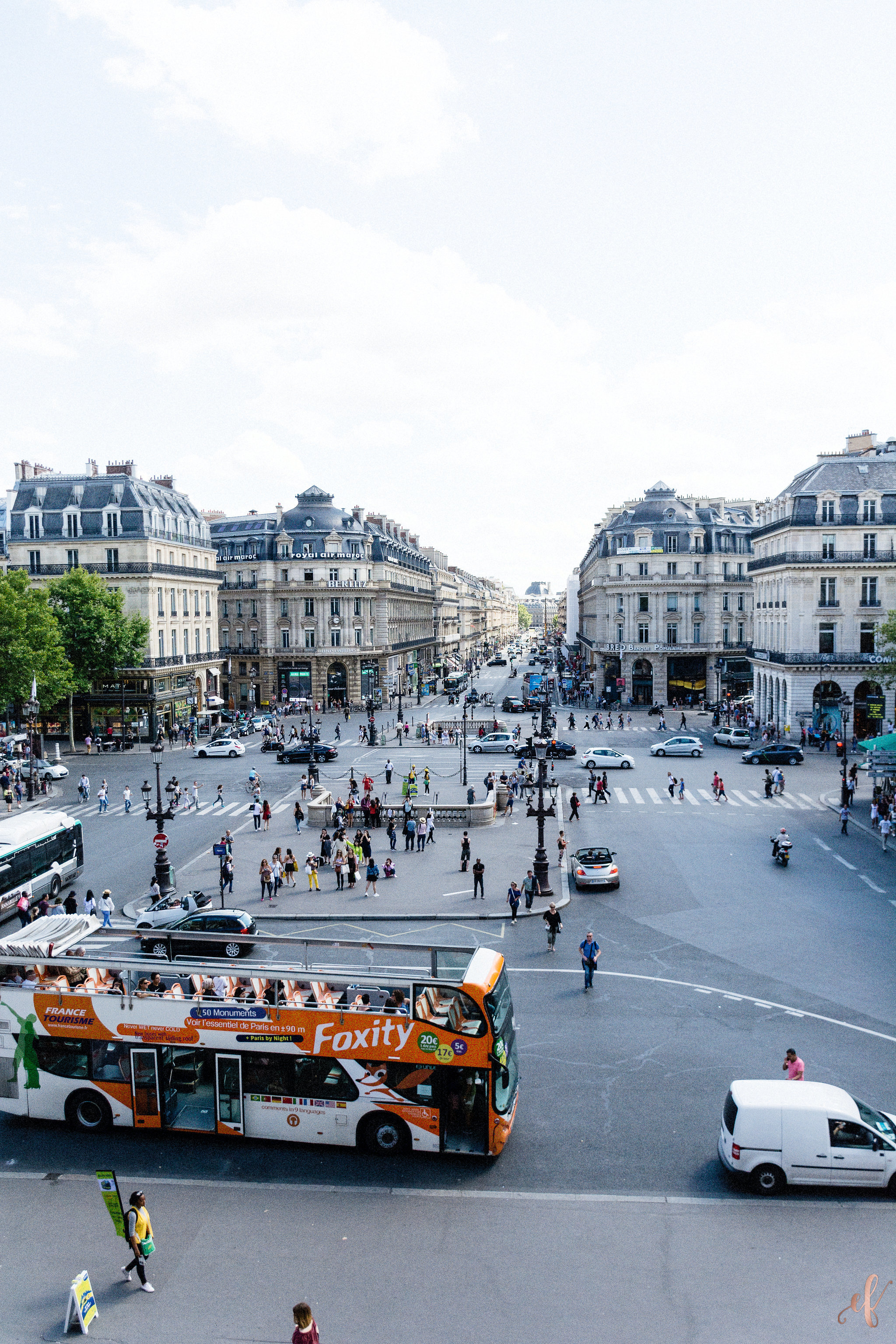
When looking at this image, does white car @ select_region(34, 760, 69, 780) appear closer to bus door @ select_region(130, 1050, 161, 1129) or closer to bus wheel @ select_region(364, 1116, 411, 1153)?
bus door @ select_region(130, 1050, 161, 1129)

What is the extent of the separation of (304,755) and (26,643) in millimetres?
16019

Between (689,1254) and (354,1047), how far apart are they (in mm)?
5024

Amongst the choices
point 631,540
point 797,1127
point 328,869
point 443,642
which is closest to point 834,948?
point 797,1127

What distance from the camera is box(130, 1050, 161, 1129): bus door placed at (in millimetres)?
14211

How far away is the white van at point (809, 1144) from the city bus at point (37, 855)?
Answer: 1960cm

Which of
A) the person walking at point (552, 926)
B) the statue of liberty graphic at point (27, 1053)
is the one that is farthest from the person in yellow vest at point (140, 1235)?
the person walking at point (552, 926)

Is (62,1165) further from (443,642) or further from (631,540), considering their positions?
(443,642)

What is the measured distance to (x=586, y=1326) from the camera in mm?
10180

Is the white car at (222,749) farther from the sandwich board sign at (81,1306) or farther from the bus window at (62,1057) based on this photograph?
the sandwich board sign at (81,1306)

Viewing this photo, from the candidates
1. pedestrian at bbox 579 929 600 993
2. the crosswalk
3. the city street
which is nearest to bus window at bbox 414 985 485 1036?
the city street

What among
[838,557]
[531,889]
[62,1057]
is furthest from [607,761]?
[62,1057]

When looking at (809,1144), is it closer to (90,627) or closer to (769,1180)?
(769,1180)
